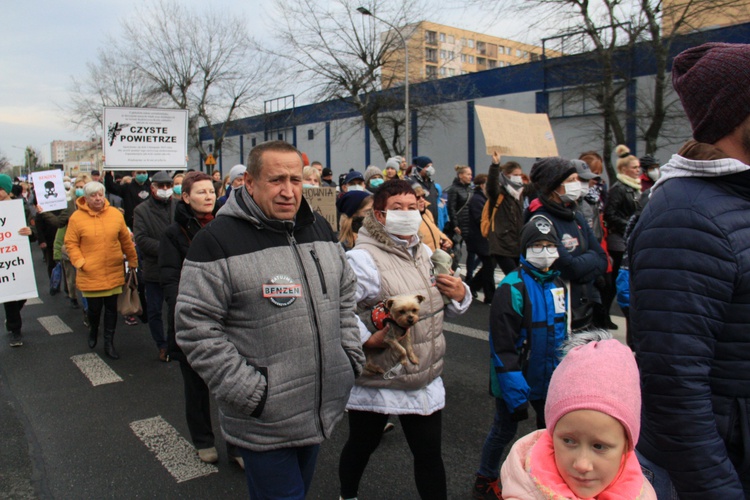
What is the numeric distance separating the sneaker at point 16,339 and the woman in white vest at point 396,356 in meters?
5.45

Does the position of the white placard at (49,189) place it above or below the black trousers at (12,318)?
above

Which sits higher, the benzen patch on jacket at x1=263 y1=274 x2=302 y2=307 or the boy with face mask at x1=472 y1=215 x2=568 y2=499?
the benzen patch on jacket at x1=263 y1=274 x2=302 y2=307

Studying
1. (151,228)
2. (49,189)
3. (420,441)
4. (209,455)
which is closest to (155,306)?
(151,228)

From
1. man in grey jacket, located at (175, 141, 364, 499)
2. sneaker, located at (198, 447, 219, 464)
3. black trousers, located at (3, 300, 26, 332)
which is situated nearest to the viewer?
man in grey jacket, located at (175, 141, 364, 499)

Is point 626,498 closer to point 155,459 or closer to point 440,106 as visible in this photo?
point 155,459

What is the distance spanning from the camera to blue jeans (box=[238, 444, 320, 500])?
2355 millimetres

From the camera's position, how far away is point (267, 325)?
7.57ft

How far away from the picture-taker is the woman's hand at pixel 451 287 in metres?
3.05

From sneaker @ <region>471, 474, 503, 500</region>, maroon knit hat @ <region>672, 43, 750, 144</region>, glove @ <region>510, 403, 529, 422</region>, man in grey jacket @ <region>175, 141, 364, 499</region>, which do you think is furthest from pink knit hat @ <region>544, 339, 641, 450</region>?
sneaker @ <region>471, 474, 503, 500</region>

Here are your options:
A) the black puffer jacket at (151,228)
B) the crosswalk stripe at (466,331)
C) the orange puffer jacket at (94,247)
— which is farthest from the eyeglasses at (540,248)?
the orange puffer jacket at (94,247)

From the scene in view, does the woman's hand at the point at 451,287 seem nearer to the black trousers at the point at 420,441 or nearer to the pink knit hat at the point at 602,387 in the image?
the black trousers at the point at 420,441

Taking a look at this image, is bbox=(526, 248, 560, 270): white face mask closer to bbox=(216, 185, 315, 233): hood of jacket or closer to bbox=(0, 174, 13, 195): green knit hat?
bbox=(216, 185, 315, 233): hood of jacket

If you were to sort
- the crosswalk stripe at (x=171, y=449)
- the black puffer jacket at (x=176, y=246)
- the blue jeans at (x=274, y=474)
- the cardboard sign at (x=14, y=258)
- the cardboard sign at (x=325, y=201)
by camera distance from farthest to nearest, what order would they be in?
the cardboard sign at (x=325, y=201) → the cardboard sign at (x=14, y=258) → the black puffer jacket at (x=176, y=246) → the crosswalk stripe at (x=171, y=449) → the blue jeans at (x=274, y=474)

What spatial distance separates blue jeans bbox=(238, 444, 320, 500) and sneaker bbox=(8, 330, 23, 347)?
18.7ft
